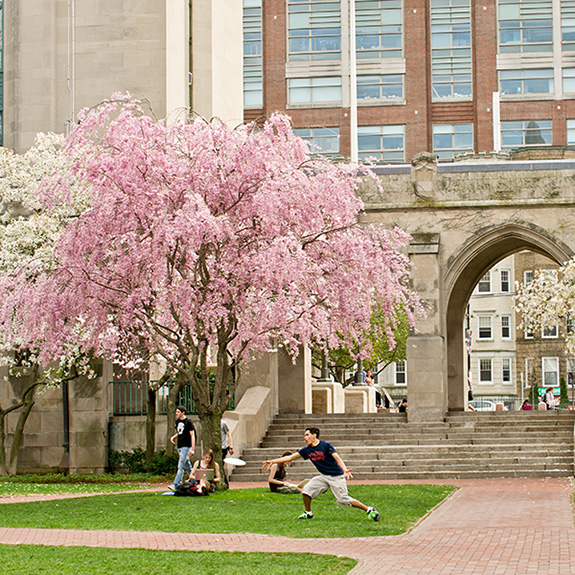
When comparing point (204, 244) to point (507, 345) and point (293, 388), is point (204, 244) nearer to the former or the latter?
point (293, 388)

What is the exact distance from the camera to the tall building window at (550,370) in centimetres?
8494

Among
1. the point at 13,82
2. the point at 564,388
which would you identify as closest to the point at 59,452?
the point at 13,82

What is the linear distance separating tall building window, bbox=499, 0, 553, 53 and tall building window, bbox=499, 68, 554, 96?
5.06 ft

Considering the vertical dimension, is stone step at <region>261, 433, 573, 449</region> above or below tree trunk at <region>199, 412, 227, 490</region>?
below

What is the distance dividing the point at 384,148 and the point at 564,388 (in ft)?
73.9

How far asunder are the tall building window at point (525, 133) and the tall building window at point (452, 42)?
3845 millimetres

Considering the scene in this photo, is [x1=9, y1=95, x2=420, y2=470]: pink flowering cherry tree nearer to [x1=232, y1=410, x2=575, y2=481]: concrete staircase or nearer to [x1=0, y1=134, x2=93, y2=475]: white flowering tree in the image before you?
[x1=232, y1=410, x2=575, y2=481]: concrete staircase

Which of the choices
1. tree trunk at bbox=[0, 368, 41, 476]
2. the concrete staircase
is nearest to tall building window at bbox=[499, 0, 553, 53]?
the concrete staircase

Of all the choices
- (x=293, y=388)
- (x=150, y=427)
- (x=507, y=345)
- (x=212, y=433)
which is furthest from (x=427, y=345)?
(x=507, y=345)

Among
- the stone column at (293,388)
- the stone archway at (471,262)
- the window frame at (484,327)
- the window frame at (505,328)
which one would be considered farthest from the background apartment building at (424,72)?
the stone column at (293,388)

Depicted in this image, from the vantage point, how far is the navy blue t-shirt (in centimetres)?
1513

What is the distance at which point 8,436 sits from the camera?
3056 centimetres

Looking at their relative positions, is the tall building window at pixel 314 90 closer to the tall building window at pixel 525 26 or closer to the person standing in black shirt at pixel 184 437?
the tall building window at pixel 525 26

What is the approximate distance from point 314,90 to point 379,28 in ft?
20.6
